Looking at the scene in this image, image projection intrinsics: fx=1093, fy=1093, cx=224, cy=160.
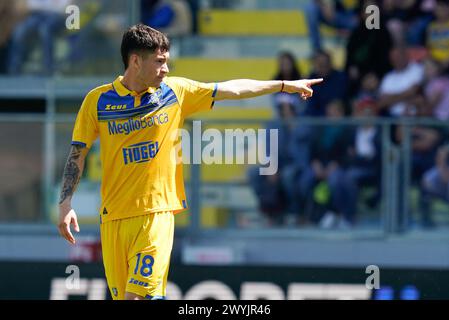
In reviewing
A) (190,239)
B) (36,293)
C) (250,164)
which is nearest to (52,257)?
(36,293)

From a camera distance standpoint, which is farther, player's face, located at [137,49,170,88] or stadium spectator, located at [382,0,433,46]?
stadium spectator, located at [382,0,433,46]

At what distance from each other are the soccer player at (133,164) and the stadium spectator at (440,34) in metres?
5.38

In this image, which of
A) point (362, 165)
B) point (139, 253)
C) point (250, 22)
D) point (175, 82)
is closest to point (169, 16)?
point (250, 22)

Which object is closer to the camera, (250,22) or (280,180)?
(280,180)

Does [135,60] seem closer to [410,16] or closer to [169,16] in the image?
[169,16]

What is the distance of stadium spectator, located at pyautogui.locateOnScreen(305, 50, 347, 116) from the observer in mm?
11328

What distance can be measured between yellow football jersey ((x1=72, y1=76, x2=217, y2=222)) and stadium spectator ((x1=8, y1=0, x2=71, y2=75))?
5.86m

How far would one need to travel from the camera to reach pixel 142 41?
21.6ft

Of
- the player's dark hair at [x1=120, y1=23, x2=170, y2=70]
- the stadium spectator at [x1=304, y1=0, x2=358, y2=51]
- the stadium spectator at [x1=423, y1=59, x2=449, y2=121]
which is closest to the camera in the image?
the player's dark hair at [x1=120, y1=23, x2=170, y2=70]

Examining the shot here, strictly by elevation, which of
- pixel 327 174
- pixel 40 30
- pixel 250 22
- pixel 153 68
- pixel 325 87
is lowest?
pixel 327 174

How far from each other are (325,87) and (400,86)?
31.4 inches

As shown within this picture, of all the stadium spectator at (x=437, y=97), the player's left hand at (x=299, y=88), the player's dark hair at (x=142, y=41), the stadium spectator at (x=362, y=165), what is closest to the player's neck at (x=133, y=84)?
the player's dark hair at (x=142, y=41)

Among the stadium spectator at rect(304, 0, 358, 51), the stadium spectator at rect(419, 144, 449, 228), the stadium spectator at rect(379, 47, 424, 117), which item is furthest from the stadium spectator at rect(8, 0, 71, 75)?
the stadium spectator at rect(419, 144, 449, 228)

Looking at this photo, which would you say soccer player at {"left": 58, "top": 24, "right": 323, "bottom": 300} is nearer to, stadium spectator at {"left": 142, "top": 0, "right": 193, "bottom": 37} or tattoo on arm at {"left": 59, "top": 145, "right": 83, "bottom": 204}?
tattoo on arm at {"left": 59, "top": 145, "right": 83, "bottom": 204}
